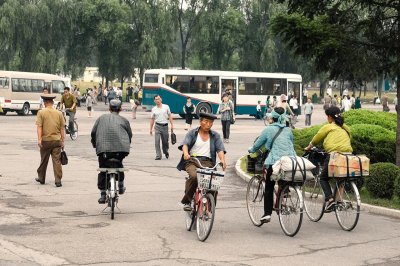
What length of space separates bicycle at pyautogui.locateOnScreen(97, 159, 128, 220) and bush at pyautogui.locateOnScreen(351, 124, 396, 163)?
6.95 metres

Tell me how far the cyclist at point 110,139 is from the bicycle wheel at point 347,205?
3063mm

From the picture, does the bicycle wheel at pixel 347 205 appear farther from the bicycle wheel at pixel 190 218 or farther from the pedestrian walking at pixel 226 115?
the pedestrian walking at pixel 226 115

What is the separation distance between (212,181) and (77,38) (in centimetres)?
6610

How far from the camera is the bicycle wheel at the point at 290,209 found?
10516mm

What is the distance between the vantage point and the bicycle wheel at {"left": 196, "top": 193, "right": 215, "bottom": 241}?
10.1m

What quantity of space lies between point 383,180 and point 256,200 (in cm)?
331

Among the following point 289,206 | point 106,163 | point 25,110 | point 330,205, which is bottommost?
point 25,110

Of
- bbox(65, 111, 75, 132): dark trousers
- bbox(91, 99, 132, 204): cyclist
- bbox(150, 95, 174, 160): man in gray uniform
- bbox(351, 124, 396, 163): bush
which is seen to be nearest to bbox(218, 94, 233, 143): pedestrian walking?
bbox(65, 111, 75, 132): dark trousers

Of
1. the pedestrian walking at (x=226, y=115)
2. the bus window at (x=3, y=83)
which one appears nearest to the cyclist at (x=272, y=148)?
the pedestrian walking at (x=226, y=115)

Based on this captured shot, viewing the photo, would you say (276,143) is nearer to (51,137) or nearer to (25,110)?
(51,137)

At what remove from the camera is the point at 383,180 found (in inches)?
556

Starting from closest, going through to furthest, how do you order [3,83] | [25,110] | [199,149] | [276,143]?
[199,149] < [276,143] < [3,83] < [25,110]

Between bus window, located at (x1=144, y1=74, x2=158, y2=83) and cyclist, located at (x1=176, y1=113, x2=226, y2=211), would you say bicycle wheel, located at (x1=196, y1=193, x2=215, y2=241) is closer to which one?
cyclist, located at (x1=176, y1=113, x2=226, y2=211)

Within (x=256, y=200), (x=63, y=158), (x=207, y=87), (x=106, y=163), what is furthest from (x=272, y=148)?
(x=207, y=87)
